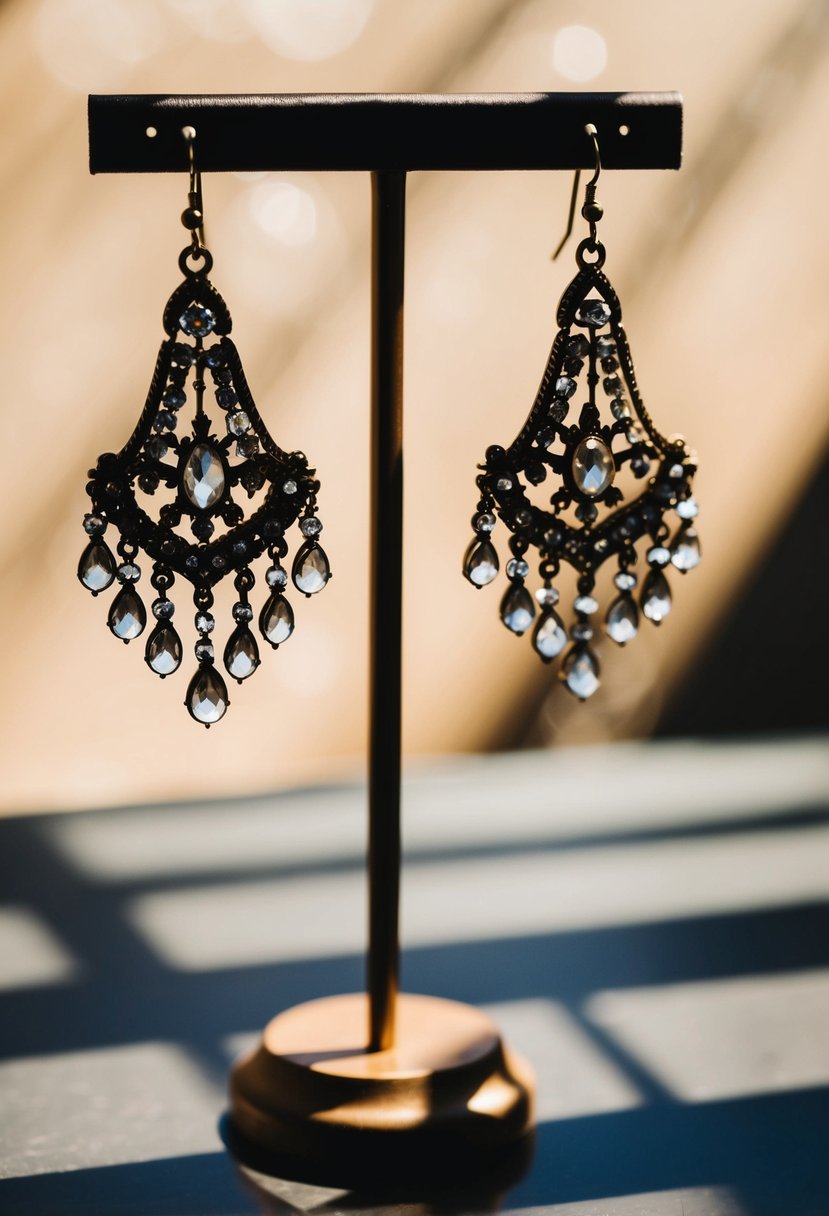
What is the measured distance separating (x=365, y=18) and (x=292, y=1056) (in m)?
1.00

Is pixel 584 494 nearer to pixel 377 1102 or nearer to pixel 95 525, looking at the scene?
pixel 95 525

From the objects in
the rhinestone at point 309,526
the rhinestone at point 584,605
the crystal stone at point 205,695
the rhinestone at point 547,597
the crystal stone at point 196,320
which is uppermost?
the crystal stone at point 196,320

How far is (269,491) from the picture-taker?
0.81m

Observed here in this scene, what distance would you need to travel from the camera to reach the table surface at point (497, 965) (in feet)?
2.90

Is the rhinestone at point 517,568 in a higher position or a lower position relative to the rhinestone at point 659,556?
lower

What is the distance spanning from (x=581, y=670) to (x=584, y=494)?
0.10 meters

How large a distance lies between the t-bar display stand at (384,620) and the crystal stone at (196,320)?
71 mm

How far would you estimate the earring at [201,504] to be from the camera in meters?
0.78

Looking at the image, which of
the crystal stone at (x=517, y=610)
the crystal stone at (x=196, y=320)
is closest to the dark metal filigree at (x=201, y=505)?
the crystal stone at (x=196, y=320)

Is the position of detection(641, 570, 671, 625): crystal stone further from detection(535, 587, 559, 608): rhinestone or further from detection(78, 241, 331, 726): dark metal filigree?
detection(78, 241, 331, 726): dark metal filigree

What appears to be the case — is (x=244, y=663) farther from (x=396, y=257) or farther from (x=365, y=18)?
(x=365, y=18)

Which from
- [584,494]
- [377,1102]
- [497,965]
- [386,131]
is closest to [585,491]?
[584,494]

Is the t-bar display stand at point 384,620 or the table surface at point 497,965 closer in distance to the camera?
the t-bar display stand at point 384,620

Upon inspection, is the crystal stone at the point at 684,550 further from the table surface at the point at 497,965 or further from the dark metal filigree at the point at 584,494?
the table surface at the point at 497,965
